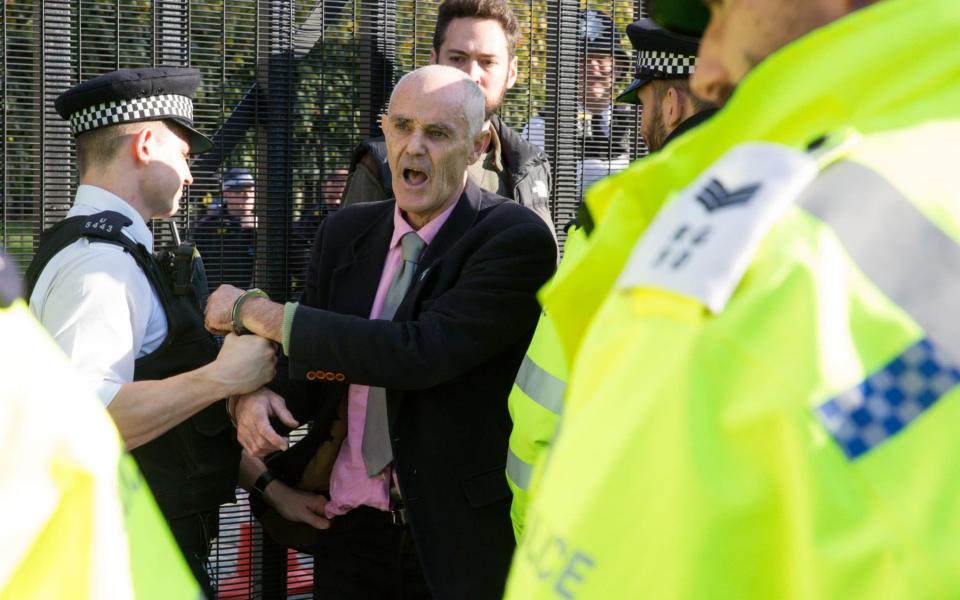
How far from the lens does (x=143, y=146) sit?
11.1ft

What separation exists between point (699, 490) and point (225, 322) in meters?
2.47

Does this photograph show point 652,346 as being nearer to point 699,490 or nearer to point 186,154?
point 699,490

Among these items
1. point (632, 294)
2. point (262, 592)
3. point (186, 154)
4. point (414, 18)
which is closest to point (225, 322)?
point (186, 154)

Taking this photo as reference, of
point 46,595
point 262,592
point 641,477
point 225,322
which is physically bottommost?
point 262,592

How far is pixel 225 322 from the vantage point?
3.16 m

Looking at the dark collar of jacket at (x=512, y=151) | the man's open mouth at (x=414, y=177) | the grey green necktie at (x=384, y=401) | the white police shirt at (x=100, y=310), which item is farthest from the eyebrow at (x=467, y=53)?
the white police shirt at (x=100, y=310)

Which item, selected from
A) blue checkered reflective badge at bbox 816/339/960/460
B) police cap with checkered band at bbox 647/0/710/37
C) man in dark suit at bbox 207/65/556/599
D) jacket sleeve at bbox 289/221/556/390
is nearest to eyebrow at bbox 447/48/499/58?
man in dark suit at bbox 207/65/556/599

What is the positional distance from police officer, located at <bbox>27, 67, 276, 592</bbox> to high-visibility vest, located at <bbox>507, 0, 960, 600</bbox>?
2.20 metres

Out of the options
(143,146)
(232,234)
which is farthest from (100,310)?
(232,234)

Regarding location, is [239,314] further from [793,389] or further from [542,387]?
[793,389]

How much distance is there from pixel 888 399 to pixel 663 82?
272cm

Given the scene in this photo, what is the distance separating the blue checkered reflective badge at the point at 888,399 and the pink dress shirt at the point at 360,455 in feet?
7.93

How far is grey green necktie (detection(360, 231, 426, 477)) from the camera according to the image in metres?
3.15

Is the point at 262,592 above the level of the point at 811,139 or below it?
below
